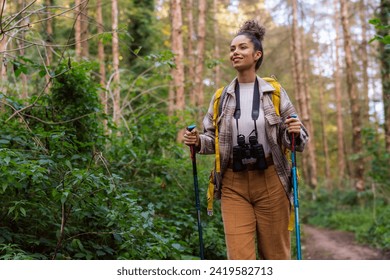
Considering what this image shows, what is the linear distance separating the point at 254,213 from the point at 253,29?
1.68m

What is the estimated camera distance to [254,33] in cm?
404

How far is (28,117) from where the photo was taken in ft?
18.1

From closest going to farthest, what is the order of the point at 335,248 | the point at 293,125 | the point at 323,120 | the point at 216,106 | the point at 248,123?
1. the point at 293,125
2. the point at 248,123
3. the point at 216,106
4. the point at 335,248
5. the point at 323,120

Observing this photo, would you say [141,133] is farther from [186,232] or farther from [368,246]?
[368,246]

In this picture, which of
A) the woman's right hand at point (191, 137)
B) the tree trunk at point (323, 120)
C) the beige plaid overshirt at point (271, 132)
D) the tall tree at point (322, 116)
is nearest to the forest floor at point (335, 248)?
the beige plaid overshirt at point (271, 132)

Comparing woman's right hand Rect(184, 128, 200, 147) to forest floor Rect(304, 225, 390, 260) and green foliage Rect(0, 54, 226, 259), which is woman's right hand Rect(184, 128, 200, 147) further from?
forest floor Rect(304, 225, 390, 260)

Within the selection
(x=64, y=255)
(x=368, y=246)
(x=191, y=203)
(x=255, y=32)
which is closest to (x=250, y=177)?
(x=255, y=32)

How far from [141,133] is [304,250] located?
631cm

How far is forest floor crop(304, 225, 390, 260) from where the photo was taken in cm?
993

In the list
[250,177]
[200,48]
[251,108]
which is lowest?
[250,177]

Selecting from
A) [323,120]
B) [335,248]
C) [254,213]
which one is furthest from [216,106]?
[323,120]

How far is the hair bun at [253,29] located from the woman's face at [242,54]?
16 cm

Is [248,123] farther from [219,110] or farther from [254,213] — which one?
[254,213]

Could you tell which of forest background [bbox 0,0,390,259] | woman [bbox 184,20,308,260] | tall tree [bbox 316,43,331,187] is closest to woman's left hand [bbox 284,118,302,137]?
woman [bbox 184,20,308,260]
